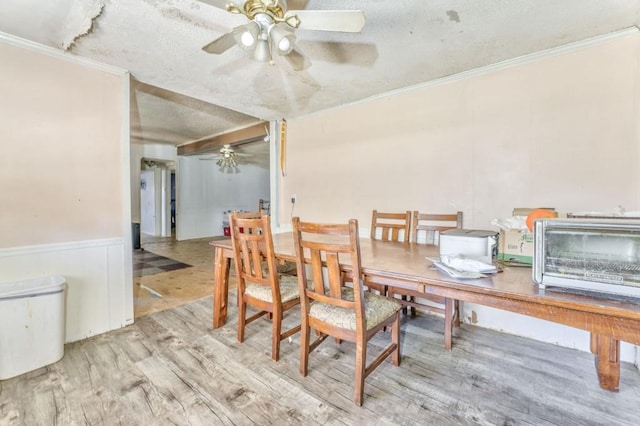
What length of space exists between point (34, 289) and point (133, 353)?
0.75 m

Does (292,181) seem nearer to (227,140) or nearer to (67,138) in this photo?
(227,140)

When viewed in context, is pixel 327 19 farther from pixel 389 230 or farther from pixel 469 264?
pixel 389 230

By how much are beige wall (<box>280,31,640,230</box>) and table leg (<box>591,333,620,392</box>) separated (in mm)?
951

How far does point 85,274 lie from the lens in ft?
7.64

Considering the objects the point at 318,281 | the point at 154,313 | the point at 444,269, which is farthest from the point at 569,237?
the point at 154,313

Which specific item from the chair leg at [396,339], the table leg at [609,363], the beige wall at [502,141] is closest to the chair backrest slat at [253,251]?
the chair leg at [396,339]

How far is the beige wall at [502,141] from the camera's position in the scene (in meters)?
2.01

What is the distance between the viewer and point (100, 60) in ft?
7.61

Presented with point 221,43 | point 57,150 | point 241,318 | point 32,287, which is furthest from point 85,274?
point 221,43

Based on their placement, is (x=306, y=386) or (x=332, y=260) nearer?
(x=332, y=260)

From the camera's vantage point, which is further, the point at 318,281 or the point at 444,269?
the point at 318,281

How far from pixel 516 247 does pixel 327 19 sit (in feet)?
5.23

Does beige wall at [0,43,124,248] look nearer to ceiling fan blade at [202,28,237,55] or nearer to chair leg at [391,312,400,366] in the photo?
ceiling fan blade at [202,28,237,55]

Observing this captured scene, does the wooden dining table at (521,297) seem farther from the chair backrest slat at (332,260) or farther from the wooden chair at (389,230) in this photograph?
the wooden chair at (389,230)
